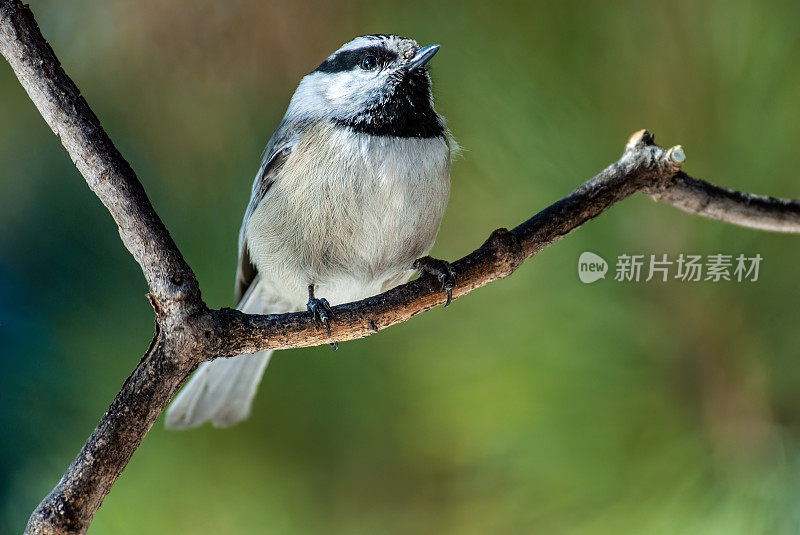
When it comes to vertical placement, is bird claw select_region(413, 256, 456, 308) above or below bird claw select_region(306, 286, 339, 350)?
above

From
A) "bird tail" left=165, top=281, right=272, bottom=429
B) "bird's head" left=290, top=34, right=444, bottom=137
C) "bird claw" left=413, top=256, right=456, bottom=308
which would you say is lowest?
"bird tail" left=165, top=281, right=272, bottom=429

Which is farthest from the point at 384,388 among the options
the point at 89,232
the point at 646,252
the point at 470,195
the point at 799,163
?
the point at 799,163

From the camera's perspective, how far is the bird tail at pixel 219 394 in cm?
88

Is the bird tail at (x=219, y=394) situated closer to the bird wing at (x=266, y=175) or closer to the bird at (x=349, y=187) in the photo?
the bird at (x=349, y=187)

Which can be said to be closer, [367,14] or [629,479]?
[629,479]

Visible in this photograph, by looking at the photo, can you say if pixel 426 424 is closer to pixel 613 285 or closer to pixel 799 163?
pixel 613 285

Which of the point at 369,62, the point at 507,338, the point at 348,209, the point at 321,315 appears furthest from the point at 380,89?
the point at 507,338

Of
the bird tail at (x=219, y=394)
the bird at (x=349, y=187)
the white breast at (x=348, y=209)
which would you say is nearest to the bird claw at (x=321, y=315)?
the bird at (x=349, y=187)

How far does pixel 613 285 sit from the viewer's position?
88cm

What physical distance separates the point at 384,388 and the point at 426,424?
0.27 feet

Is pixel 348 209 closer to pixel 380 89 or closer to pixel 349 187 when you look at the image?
pixel 349 187

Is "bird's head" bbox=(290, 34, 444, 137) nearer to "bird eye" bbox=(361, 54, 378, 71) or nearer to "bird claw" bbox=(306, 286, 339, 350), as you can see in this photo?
"bird eye" bbox=(361, 54, 378, 71)

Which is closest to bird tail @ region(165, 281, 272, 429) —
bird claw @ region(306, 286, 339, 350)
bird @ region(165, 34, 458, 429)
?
bird @ region(165, 34, 458, 429)

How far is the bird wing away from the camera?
2.74ft
